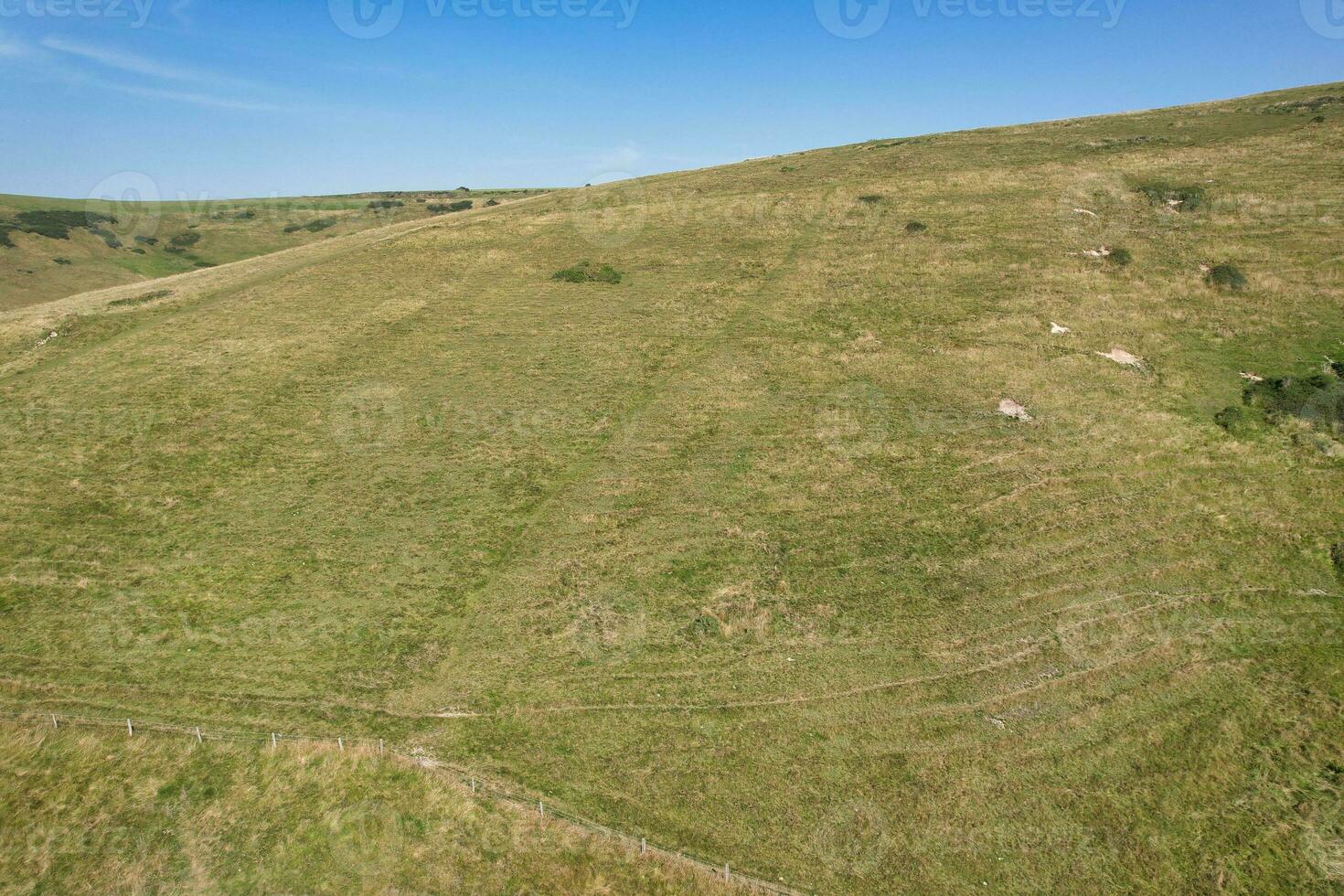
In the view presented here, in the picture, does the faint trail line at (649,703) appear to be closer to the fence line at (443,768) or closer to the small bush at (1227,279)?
the fence line at (443,768)

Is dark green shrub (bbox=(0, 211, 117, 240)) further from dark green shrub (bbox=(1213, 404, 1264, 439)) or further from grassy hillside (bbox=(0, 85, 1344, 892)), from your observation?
dark green shrub (bbox=(1213, 404, 1264, 439))

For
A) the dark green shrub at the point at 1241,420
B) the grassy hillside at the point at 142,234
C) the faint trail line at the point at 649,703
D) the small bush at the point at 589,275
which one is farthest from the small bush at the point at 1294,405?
the grassy hillside at the point at 142,234

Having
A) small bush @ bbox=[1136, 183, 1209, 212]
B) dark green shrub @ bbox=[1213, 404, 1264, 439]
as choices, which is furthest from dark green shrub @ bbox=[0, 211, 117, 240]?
dark green shrub @ bbox=[1213, 404, 1264, 439]

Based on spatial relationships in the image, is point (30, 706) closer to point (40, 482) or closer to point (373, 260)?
point (40, 482)

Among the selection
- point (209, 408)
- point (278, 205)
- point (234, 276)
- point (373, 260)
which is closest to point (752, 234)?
point (373, 260)

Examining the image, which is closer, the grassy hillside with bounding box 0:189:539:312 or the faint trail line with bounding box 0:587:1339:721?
the faint trail line with bounding box 0:587:1339:721
